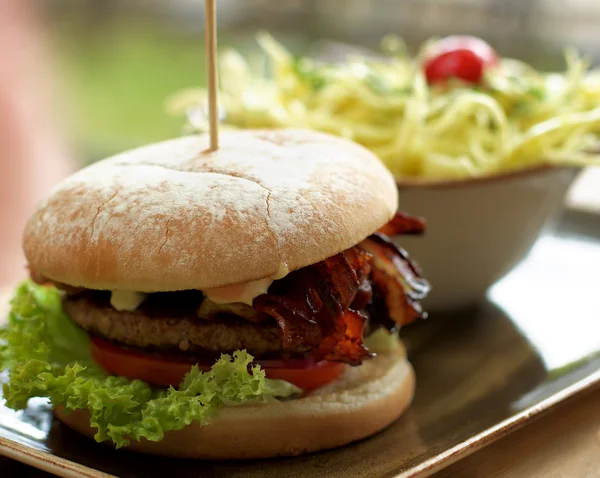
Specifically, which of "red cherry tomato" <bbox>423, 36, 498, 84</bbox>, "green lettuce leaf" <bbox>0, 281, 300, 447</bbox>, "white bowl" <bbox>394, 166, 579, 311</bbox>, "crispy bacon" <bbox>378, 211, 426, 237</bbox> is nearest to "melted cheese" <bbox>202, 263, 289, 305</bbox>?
"green lettuce leaf" <bbox>0, 281, 300, 447</bbox>

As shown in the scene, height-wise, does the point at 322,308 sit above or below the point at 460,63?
below

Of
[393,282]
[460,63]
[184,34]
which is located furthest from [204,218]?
[184,34]

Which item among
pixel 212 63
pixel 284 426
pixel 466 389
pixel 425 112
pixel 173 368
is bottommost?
pixel 466 389

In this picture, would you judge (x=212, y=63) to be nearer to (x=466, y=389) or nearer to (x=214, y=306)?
(x=214, y=306)

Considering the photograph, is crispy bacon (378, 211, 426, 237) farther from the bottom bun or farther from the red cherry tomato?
the red cherry tomato

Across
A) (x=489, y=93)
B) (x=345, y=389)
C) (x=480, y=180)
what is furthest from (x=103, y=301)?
(x=489, y=93)

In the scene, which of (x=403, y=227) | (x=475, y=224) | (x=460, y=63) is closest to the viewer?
(x=403, y=227)

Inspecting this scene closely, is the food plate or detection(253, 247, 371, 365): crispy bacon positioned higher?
detection(253, 247, 371, 365): crispy bacon

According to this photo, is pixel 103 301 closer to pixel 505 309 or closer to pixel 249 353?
pixel 249 353
